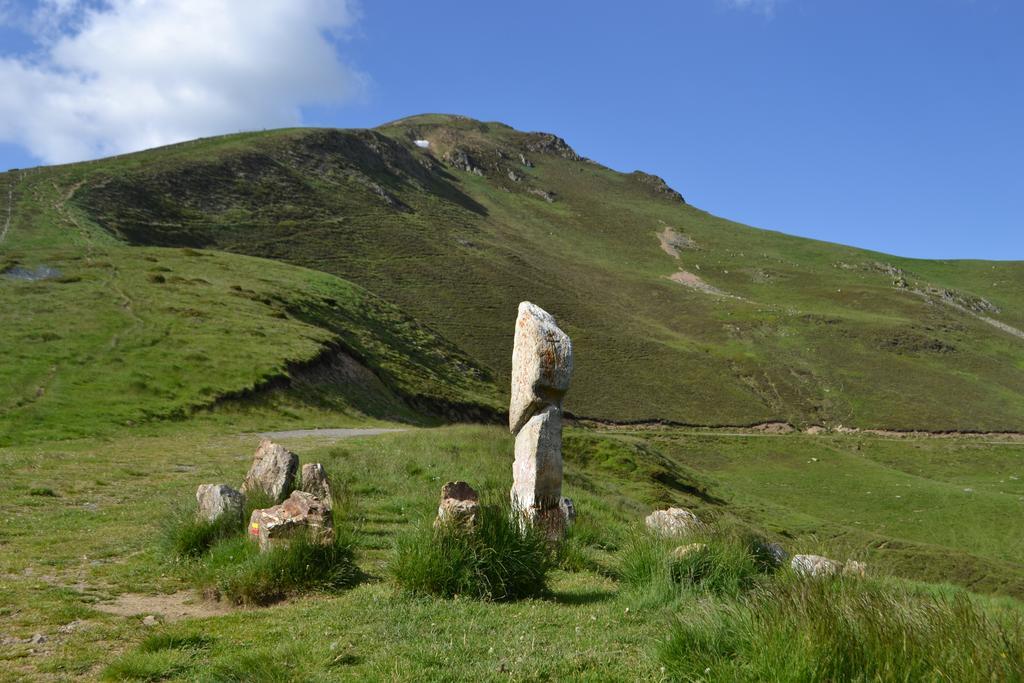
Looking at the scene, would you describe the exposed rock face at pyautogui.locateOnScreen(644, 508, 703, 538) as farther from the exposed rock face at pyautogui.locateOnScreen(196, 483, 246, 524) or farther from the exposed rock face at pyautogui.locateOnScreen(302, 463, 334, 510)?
the exposed rock face at pyautogui.locateOnScreen(196, 483, 246, 524)

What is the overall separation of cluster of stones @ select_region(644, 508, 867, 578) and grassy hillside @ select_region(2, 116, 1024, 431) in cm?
5617

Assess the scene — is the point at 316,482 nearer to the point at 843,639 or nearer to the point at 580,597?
the point at 580,597

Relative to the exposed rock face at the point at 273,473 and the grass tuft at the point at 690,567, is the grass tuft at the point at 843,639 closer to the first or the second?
the grass tuft at the point at 690,567

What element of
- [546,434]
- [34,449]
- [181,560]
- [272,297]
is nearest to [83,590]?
[181,560]

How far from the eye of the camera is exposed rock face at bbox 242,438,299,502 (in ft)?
40.5

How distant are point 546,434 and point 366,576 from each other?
3.64 metres

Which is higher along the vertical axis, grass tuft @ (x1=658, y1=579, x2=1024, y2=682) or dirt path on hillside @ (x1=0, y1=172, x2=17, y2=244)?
dirt path on hillside @ (x1=0, y1=172, x2=17, y2=244)

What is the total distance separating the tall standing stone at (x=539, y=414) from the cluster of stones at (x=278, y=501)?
315cm

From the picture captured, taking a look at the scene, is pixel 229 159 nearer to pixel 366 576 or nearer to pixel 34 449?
pixel 34 449

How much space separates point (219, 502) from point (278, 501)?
124 centimetres

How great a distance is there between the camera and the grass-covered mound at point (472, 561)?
8570mm

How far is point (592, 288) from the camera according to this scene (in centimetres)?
11894

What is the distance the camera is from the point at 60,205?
72.4 meters

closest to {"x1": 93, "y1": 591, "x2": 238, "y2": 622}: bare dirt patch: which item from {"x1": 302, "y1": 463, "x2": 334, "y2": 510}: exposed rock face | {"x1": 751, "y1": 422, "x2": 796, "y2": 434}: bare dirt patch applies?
{"x1": 302, "y1": 463, "x2": 334, "y2": 510}: exposed rock face
